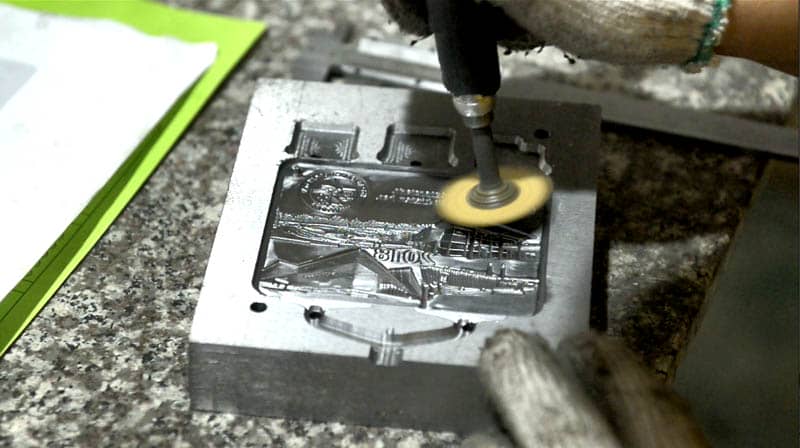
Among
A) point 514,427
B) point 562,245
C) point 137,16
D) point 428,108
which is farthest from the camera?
point 137,16

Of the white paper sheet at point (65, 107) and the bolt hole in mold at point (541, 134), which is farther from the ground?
the bolt hole in mold at point (541, 134)

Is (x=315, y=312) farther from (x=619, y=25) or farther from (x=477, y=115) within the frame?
(x=619, y=25)

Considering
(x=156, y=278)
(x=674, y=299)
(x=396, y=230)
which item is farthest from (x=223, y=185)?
(x=674, y=299)

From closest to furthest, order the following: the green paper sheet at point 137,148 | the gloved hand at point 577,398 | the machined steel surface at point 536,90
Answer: the gloved hand at point 577,398, the green paper sheet at point 137,148, the machined steel surface at point 536,90

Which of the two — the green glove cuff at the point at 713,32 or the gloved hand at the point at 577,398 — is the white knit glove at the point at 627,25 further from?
the gloved hand at the point at 577,398

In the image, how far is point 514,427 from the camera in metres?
0.73

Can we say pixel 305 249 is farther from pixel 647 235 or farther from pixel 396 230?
pixel 647 235

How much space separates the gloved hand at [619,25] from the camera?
80 cm

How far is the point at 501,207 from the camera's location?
865mm

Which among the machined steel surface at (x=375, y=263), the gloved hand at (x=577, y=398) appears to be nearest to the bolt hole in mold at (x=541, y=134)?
the machined steel surface at (x=375, y=263)

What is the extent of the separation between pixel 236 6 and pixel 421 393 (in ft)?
2.21

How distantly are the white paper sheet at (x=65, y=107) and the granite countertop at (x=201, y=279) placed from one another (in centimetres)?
5

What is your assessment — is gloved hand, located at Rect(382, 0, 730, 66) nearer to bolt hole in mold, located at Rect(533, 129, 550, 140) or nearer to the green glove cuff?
the green glove cuff

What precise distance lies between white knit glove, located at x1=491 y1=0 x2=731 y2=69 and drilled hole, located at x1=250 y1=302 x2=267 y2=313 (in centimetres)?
31
